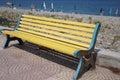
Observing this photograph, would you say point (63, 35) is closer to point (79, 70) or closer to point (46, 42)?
point (46, 42)

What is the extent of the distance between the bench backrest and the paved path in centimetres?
68

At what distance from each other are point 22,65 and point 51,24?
138 cm

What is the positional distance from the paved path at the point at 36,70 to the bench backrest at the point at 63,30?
0.68 metres

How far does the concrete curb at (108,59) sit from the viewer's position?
17.3 feet

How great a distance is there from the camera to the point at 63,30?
578cm

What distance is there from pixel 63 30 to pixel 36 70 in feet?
4.13

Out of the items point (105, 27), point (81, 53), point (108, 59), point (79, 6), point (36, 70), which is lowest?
point (79, 6)

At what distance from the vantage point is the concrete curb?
5.28 metres

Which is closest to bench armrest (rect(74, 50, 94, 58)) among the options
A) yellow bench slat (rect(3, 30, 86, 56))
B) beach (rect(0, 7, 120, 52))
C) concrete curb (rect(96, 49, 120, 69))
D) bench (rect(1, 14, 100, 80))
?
bench (rect(1, 14, 100, 80))

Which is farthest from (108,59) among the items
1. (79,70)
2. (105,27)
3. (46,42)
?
(105,27)

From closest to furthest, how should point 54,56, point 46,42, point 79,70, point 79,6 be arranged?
1. point 79,70
2. point 46,42
3. point 54,56
4. point 79,6

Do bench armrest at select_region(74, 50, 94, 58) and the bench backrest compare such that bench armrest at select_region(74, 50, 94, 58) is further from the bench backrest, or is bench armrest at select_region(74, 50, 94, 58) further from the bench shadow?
the bench shadow

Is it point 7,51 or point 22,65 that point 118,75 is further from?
point 7,51

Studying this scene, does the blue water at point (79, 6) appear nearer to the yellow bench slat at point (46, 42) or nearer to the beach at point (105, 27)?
the beach at point (105, 27)
